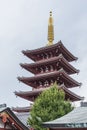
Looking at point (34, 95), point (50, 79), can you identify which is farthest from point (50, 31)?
point (34, 95)

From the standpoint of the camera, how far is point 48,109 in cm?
4228

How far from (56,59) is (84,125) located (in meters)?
44.6

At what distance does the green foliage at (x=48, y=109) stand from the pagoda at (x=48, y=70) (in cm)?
1789

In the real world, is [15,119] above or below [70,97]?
below

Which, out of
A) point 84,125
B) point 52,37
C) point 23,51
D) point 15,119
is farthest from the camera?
point 52,37

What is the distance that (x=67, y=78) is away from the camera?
64.2 metres

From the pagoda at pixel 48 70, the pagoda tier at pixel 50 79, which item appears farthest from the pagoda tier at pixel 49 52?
the pagoda tier at pixel 50 79

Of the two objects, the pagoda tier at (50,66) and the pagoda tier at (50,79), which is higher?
the pagoda tier at (50,66)

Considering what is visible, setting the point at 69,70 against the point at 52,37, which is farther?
the point at 52,37

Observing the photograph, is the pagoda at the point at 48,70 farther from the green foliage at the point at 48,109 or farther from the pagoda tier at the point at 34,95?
the green foliage at the point at 48,109

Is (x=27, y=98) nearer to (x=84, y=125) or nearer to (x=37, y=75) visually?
(x=37, y=75)

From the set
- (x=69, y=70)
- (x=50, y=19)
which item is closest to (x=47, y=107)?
(x=69, y=70)

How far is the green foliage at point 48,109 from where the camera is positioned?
41.6 meters

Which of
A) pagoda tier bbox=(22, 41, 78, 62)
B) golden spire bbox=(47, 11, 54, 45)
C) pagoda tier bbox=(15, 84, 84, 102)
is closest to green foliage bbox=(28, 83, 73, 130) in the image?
pagoda tier bbox=(15, 84, 84, 102)
